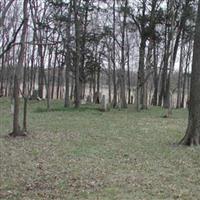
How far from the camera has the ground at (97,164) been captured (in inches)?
327

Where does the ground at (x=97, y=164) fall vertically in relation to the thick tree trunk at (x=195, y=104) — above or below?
below

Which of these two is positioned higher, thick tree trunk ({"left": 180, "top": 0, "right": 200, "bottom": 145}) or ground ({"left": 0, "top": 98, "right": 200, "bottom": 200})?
thick tree trunk ({"left": 180, "top": 0, "right": 200, "bottom": 145})

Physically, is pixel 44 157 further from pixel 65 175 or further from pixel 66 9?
pixel 66 9

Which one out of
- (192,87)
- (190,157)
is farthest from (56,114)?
(190,157)

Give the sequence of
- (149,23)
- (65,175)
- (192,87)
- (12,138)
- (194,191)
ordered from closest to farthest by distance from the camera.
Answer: (194,191) < (65,175) < (192,87) < (12,138) < (149,23)

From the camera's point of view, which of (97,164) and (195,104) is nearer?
(97,164)

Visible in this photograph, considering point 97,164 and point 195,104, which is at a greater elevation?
point 195,104

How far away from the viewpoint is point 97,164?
10.9 metres

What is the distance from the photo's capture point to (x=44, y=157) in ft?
38.7

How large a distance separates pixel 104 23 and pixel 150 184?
98.7 feet

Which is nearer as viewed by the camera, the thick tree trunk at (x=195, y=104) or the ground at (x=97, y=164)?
the ground at (x=97, y=164)

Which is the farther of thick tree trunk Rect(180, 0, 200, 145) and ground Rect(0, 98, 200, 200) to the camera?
thick tree trunk Rect(180, 0, 200, 145)

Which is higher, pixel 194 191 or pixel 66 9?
pixel 66 9

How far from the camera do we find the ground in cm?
830
